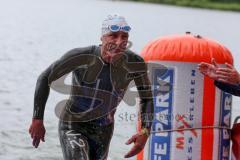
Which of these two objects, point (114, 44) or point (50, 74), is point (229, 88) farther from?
point (50, 74)

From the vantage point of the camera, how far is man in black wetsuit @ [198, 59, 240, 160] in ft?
18.7

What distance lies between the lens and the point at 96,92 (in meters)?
5.90

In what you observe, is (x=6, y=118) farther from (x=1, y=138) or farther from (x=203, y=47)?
(x=203, y=47)

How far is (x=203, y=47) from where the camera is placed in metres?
6.49

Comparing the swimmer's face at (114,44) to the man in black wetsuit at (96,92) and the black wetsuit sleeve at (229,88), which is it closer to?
the man in black wetsuit at (96,92)

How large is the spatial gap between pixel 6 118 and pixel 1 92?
3114mm

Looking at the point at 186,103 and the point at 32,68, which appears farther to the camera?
the point at 32,68

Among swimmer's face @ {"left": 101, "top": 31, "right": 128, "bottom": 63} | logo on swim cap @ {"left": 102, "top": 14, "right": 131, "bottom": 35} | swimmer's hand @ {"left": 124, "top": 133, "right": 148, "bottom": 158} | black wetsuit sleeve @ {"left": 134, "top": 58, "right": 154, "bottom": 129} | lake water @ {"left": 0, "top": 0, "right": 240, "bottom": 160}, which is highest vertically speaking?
logo on swim cap @ {"left": 102, "top": 14, "right": 131, "bottom": 35}

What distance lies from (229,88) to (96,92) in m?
1.20

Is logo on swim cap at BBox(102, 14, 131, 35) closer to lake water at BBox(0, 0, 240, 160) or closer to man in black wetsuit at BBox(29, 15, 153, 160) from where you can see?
man in black wetsuit at BBox(29, 15, 153, 160)

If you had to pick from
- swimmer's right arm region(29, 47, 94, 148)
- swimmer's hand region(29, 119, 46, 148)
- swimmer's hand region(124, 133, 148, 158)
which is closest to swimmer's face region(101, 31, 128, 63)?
swimmer's right arm region(29, 47, 94, 148)

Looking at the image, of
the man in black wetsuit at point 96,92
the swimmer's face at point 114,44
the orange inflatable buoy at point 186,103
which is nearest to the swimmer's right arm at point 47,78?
the man in black wetsuit at point 96,92

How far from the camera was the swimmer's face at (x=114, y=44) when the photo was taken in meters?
5.68

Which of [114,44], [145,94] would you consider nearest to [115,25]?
[114,44]
